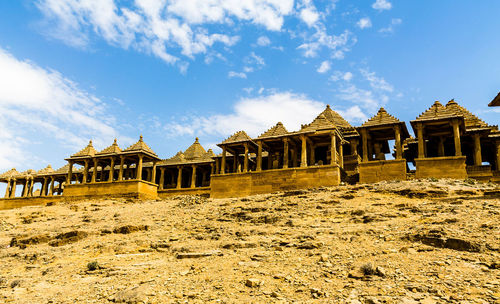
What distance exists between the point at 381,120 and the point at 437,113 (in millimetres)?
3303

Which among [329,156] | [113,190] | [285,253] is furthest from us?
[113,190]

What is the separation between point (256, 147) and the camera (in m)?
29.8

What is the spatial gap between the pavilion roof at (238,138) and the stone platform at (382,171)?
8.38m

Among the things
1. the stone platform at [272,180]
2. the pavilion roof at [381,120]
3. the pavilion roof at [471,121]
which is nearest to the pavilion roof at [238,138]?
the stone platform at [272,180]

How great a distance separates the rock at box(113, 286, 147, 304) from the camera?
891 cm

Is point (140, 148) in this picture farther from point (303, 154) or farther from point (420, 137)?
point (420, 137)

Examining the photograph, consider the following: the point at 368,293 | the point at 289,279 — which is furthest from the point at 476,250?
the point at 289,279

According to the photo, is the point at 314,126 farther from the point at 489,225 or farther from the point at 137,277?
the point at 137,277

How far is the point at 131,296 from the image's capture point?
358 inches

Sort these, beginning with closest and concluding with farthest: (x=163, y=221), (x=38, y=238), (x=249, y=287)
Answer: (x=249, y=287)
(x=38, y=238)
(x=163, y=221)

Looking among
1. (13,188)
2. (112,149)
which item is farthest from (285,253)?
(13,188)

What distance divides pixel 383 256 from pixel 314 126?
17149mm

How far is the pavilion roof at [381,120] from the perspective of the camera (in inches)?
1017

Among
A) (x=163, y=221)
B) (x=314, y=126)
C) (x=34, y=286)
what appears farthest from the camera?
(x=314, y=126)
